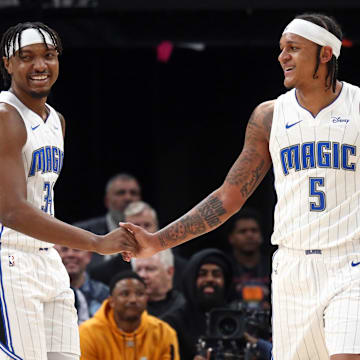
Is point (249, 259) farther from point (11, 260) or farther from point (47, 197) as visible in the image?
point (11, 260)

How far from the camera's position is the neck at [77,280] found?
26.5 feet

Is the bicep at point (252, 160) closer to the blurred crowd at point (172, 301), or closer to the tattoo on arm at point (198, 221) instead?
the tattoo on arm at point (198, 221)

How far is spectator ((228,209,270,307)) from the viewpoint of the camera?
27.5 ft

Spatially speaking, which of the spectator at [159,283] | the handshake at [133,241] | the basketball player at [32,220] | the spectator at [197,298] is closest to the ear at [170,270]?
the spectator at [159,283]

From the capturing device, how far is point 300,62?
16.6 feet

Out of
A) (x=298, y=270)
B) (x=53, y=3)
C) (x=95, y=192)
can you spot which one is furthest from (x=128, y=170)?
(x=298, y=270)

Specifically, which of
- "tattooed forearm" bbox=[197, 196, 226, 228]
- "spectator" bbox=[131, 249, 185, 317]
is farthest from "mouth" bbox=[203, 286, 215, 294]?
"tattooed forearm" bbox=[197, 196, 226, 228]

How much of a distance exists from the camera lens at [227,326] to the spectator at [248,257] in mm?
1000

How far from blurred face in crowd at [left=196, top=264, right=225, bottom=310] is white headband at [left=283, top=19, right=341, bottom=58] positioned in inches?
125

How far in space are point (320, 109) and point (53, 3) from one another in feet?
13.3

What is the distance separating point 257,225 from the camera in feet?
30.5

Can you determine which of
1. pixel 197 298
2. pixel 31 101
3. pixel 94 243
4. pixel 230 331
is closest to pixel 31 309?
pixel 94 243

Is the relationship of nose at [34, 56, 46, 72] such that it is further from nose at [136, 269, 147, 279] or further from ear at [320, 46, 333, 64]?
nose at [136, 269, 147, 279]

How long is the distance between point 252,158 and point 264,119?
25 cm
